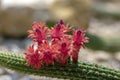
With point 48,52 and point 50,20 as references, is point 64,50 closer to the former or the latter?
point 48,52

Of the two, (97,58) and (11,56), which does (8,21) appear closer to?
(97,58)

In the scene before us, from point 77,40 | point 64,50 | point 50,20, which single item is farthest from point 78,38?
point 50,20

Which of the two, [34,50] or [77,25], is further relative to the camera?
[77,25]

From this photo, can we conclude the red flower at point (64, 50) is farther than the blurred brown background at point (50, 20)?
No

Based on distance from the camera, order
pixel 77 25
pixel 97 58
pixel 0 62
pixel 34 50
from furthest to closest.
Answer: pixel 77 25, pixel 97 58, pixel 0 62, pixel 34 50

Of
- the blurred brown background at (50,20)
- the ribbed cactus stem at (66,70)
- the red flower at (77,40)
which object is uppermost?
the blurred brown background at (50,20)

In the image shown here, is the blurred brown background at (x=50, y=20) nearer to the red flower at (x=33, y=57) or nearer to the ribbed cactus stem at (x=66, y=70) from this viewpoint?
the ribbed cactus stem at (x=66, y=70)

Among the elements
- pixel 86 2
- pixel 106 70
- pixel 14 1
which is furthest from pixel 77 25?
pixel 106 70

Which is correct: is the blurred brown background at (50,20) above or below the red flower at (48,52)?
above

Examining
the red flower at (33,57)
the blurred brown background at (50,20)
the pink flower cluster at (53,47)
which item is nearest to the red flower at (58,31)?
the pink flower cluster at (53,47)
